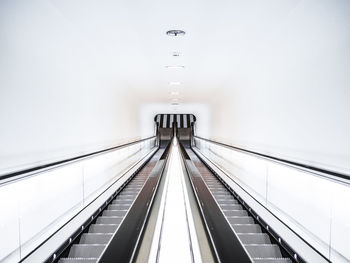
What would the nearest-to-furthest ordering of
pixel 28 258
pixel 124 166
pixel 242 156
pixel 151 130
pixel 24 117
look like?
pixel 28 258 < pixel 24 117 < pixel 242 156 < pixel 124 166 < pixel 151 130

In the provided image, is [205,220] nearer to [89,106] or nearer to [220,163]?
[89,106]

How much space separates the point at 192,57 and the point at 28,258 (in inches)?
221

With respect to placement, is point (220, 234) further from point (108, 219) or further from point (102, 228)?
point (108, 219)

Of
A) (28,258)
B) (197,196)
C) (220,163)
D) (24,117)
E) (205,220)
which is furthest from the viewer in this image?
(220,163)

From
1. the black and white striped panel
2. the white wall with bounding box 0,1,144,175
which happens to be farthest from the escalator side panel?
the black and white striped panel

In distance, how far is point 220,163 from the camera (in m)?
10.4

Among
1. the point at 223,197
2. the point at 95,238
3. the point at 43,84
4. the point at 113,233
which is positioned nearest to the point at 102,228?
the point at 95,238

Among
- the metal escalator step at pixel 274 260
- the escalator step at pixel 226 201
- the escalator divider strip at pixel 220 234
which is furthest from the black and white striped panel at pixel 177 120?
the metal escalator step at pixel 274 260

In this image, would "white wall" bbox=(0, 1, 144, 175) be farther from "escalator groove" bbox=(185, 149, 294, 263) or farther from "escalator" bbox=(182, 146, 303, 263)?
"escalator groove" bbox=(185, 149, 294, 263)

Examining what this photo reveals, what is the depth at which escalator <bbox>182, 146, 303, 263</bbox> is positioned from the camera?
116 inches

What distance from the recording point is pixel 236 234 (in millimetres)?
3436

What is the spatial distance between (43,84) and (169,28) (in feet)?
7.94

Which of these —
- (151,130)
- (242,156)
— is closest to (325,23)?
(242,156)

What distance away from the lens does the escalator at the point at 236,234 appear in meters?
2.95
